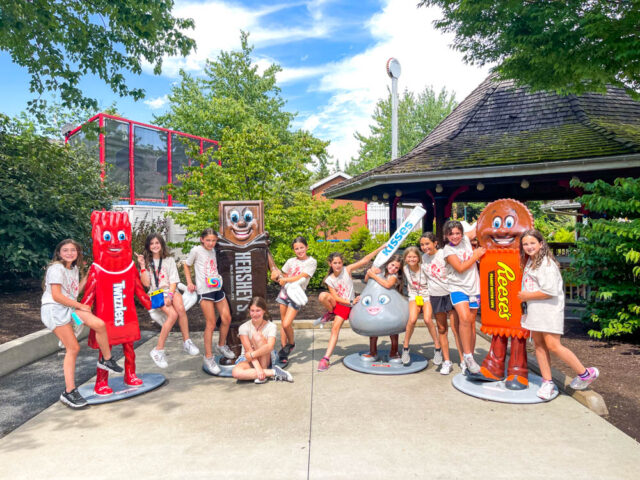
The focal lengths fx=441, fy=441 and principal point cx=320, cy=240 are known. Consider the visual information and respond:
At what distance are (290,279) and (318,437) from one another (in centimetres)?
227

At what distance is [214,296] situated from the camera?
Result: 540cm

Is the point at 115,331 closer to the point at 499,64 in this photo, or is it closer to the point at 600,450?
the point at 600,450

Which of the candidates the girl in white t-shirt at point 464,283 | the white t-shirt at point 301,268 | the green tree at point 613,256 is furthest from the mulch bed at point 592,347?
the white t-shirt at point 301,268

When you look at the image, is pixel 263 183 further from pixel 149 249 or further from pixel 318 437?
pixel 318 437

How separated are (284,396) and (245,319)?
53.8 inches

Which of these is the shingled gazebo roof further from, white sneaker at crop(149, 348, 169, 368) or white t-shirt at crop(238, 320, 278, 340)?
white sneaker at crop(149, 348, 169, 368)

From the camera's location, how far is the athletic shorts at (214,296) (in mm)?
5367

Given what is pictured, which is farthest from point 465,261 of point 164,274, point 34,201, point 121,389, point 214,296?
point 34,201

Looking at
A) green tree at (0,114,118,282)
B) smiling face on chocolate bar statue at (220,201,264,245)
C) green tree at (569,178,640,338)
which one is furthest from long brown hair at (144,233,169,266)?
green tree at (569,178,640,338)

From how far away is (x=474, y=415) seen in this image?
3.99 metres

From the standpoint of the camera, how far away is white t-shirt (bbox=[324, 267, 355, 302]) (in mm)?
5551

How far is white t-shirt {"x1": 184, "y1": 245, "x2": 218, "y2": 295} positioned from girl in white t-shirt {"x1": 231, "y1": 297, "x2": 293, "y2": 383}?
0.74 metres

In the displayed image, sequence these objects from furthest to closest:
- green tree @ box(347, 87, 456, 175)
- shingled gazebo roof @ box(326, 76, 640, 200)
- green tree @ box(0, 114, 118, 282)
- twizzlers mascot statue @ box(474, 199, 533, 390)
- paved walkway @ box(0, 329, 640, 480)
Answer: green tree @ box(347, 87, 456, 175) < green tree @ box(0, 114, 118, 282) < shingled gazebo roof @ box(326, 76, 640, 200) < twizzlers mascot statue @ box(474, 199, 533, 390) < paved walkway @ box(0, 329, 640, 480)

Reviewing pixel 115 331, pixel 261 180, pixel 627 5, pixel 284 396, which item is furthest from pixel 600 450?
pixel 261 180
